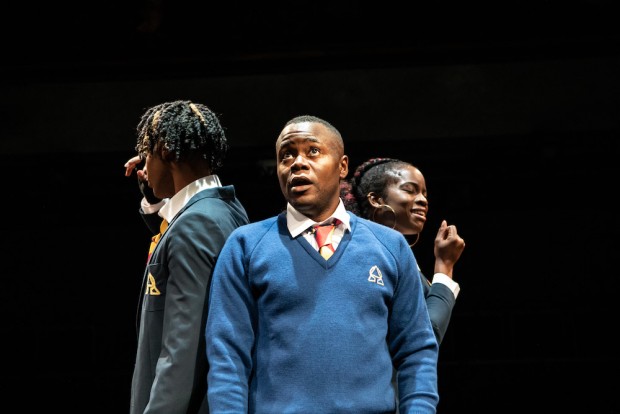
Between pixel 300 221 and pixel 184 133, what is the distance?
1.34ft

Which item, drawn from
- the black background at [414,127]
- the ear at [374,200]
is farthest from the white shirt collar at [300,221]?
the black background at [414,127]

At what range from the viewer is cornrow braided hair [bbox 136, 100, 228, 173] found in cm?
170

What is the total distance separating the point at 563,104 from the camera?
185 inches

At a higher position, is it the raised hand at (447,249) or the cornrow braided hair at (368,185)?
the cornrow braided hair at (368,185)

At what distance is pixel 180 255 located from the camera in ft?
4.77

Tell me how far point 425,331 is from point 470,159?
3.48 m

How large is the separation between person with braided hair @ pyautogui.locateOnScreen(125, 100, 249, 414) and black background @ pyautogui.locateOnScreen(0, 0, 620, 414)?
2.97 m

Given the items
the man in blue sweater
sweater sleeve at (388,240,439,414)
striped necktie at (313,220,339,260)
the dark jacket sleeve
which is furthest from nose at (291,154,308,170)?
the dark jacket sleeve

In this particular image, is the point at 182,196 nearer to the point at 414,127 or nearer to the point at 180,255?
the point at 180,255

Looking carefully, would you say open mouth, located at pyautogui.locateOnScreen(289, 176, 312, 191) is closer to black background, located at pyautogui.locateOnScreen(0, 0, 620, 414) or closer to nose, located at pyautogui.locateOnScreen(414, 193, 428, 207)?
nose, located at pyautogui.locateOnScreen(414, 193, 428, 207)

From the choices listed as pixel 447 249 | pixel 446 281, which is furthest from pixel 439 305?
pixel 447 249

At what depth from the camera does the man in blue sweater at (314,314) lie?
4.26ft

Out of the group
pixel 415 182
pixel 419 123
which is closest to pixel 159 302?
pixel 415 182

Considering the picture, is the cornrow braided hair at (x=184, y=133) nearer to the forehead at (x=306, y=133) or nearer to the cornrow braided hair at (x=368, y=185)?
the forehead at (x=306, y=133)
